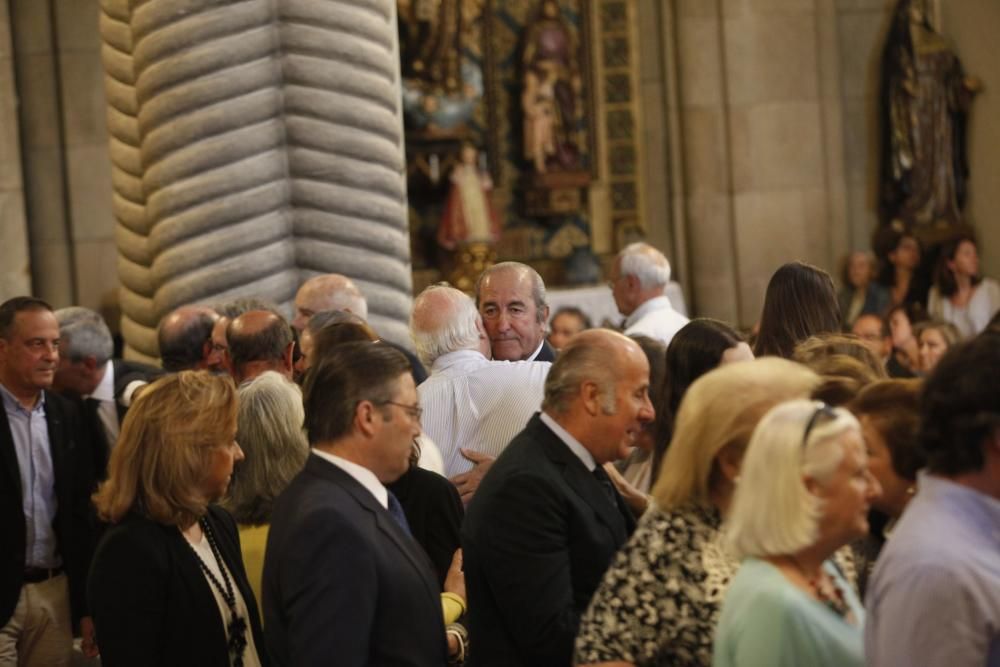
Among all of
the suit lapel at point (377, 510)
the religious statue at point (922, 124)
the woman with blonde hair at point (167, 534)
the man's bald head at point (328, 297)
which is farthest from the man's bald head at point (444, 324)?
the religious statue at point (922, 124)

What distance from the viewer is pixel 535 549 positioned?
367cm

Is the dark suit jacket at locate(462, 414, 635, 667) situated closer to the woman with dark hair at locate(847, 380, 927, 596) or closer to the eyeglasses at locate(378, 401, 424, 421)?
the eyeglasses at locate(378, 401, 424, 421)

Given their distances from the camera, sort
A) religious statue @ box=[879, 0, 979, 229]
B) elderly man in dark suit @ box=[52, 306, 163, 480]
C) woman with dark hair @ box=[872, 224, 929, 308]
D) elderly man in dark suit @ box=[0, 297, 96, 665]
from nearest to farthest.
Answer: elderly man in dark suit @ box=[0, 297, 96, 665], elderly man in dark suit @ box=[52, 306, 163, 480], woman with dark hair @ box=[872, 224, 929, 308], religious statue @ box=[879, 0, 979, 229]

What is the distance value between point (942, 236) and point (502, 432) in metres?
10.1

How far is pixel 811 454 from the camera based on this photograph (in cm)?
298

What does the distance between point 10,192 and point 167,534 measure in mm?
9141

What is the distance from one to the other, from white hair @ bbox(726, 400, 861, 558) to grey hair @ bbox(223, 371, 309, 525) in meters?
1.74

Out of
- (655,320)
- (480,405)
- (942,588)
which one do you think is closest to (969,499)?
(942,588)

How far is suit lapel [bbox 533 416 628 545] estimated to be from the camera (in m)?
3.78

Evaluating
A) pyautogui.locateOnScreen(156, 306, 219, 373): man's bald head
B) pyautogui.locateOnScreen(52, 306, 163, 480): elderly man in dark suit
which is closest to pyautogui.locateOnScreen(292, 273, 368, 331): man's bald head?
pyautogui.locateOnScreen(156, 306, 219, 373): man's bald head

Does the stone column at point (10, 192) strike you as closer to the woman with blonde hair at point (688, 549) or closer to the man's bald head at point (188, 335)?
the man's bald head at point (188, 335)

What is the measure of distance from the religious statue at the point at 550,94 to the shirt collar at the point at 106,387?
8.63m

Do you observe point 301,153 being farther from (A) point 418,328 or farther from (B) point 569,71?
(B) point 569,71

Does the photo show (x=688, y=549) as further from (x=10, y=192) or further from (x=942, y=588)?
(x=10, y=192)
